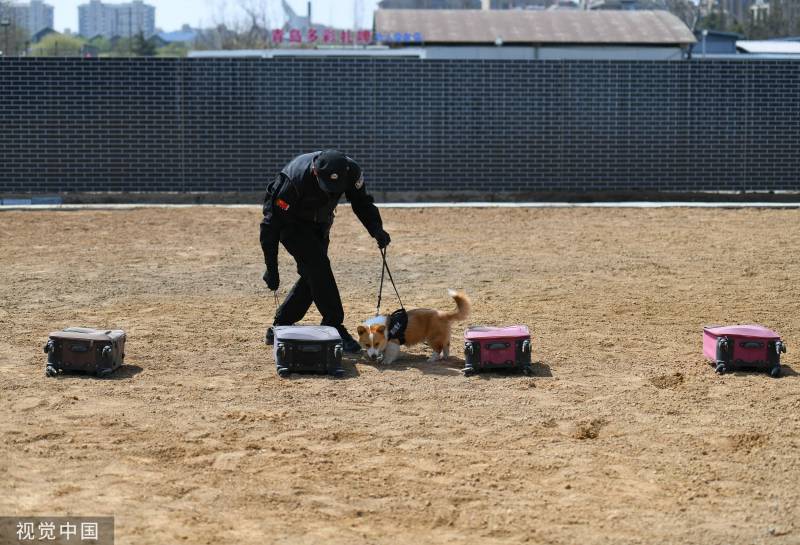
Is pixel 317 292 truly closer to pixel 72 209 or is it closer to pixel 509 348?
pixel 509 348

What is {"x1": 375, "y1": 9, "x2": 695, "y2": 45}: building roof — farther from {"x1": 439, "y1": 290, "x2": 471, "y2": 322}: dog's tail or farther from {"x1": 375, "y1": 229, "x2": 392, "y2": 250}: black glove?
{"x1": 439, "y1": 290, "x2": 471, "y2": 322}: dog's tail

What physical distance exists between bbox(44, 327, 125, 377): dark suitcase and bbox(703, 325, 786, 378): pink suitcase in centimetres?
450

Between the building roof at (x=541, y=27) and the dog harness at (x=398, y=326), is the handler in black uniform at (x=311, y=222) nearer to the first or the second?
the dog harness at (x=398, y=326)

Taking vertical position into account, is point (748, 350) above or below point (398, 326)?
below

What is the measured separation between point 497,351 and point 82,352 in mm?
3056

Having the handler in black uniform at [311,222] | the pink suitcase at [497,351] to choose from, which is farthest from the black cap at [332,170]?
the pink suitcase at [497,351]

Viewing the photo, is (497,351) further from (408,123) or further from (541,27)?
(541,27)

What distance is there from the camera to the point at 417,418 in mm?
7805

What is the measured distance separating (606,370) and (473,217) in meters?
10.2

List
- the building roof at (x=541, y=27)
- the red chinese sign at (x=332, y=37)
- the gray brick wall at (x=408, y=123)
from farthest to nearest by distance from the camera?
the red chinese sign at (x=332, y=37), the building roof at (x=541, y=27), the gray brick wall at (x=408, y=123)

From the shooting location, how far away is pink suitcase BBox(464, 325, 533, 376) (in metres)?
8.90

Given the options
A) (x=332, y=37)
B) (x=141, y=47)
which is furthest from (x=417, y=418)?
(x=141, y=47)

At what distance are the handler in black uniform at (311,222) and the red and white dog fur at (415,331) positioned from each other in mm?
540

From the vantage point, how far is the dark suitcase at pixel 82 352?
875 centimetres
